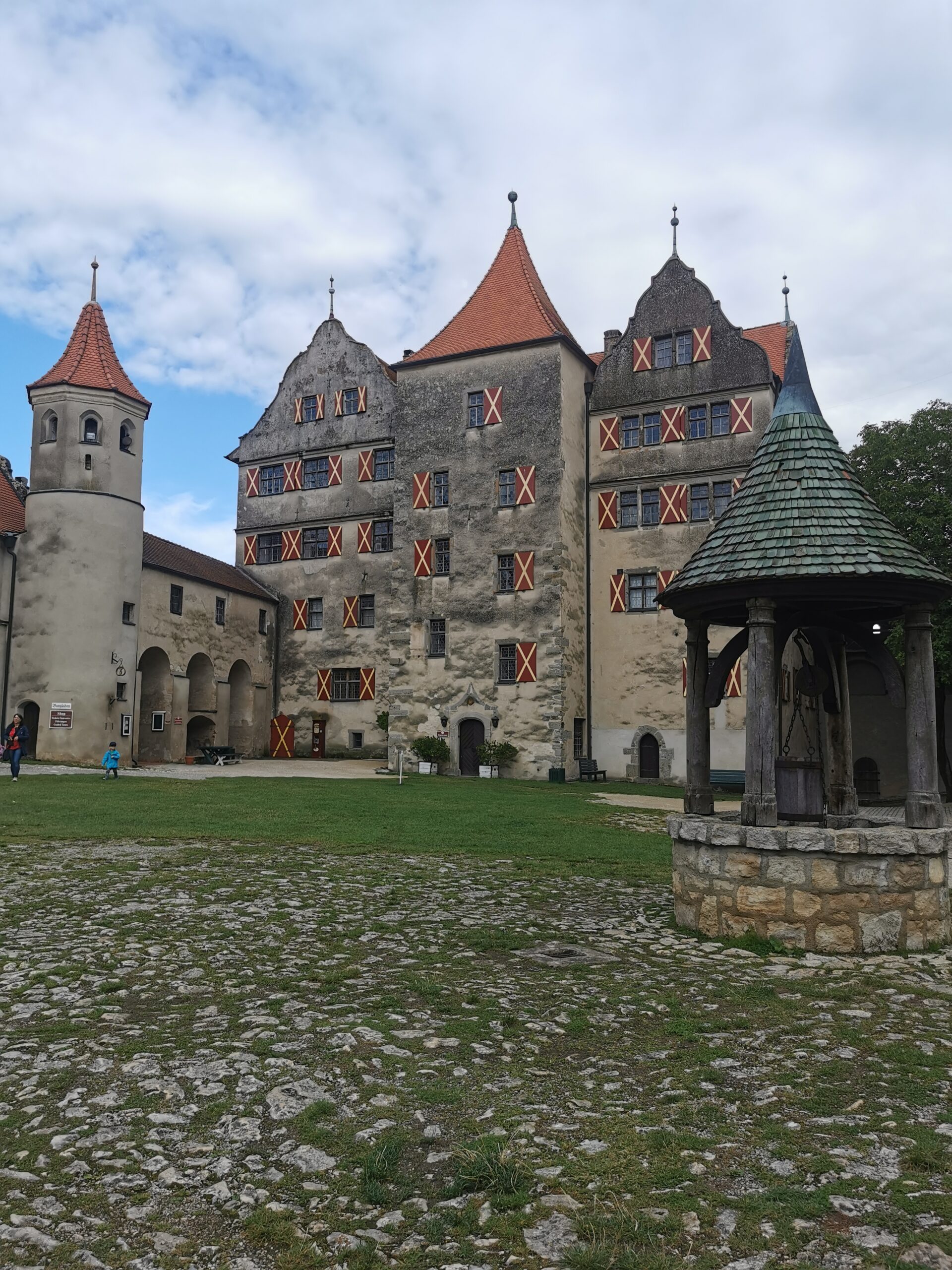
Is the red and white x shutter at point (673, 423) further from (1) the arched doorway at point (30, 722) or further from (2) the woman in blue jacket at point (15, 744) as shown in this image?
(1) the arched doorway at point (30, 722)

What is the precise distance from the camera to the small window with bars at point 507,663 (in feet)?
102

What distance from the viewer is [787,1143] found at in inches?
160

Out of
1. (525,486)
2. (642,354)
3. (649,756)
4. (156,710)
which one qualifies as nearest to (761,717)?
(649,756)

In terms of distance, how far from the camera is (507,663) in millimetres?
31094

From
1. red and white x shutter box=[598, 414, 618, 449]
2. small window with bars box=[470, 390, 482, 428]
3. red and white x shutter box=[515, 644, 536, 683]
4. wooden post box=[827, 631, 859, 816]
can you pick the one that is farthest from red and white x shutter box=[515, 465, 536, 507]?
wooden post box=[827, 631, 859, 816]

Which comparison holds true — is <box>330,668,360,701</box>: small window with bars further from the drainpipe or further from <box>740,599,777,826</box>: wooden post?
<box>740,599,777,826</box>: wooden post

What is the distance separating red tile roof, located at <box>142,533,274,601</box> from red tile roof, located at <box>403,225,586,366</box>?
10.1 metres

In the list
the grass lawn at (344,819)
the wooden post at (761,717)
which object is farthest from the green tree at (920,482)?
the wooden post at (761,717)

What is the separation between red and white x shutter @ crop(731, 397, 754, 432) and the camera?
29766 mm

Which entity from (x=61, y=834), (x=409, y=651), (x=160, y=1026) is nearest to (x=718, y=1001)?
(x=160, y=1026)

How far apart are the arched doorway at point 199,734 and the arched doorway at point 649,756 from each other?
1511 cm

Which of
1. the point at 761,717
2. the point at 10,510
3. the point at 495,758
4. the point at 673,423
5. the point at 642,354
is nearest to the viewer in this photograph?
the point at 761,717

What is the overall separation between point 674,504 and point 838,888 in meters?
24.3

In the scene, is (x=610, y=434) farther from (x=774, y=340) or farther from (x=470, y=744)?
(x=470, y=744)
